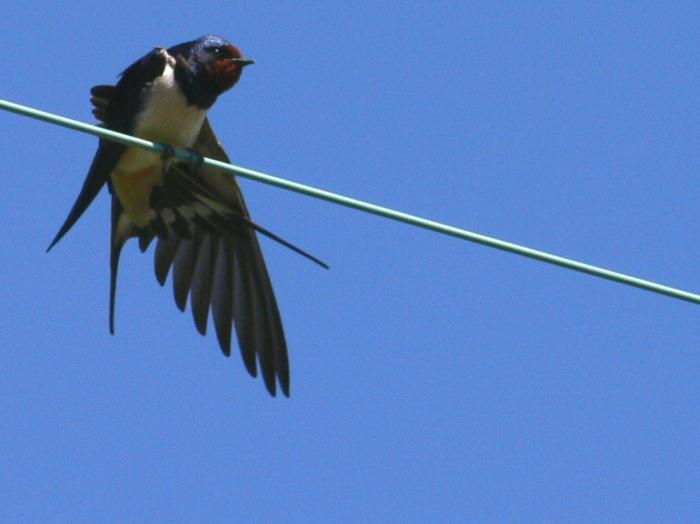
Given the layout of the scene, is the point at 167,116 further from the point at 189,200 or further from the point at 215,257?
the point at 215,257

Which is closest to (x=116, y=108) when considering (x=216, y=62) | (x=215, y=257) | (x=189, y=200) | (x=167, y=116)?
(x=167, y=116)

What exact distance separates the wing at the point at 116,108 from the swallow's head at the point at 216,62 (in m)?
0.11

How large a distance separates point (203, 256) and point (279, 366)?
1.57ft

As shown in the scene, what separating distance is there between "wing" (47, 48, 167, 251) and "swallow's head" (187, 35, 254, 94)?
11 cm

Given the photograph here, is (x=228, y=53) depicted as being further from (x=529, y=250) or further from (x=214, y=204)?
(x=529, y=250)

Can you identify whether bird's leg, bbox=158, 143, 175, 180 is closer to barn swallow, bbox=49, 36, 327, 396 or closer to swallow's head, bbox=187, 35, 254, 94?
barn swallow, bbox=49, 36, 327, 396

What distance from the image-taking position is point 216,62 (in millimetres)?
5215

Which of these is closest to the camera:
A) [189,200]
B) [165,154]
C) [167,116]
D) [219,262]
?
[165,154]

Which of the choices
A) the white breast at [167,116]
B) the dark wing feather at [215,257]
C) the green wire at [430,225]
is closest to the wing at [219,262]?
the dark wing feather at [215,257]

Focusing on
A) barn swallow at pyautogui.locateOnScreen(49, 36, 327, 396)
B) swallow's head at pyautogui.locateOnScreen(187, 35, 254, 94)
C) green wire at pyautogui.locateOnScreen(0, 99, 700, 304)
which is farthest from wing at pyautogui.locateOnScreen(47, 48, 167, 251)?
green wire at pyautogui.locateOnScreen(0, 99, 700, 304)

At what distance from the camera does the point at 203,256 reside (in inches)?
229

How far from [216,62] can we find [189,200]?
1.99 ft

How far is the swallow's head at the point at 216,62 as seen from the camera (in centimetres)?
520

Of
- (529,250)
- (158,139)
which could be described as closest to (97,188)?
(158,139)
